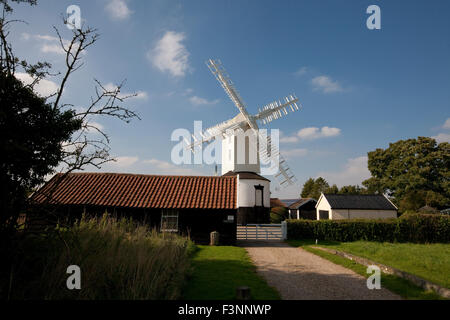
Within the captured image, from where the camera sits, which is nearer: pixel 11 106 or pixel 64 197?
pixel 11 106

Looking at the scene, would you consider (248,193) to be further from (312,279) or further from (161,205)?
(312,279)

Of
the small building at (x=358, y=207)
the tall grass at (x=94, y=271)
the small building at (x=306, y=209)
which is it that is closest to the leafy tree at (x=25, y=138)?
the tall grass at (x=94, y=271)

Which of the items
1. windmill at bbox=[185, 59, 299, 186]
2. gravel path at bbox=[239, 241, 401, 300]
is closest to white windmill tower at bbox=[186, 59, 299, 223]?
windmill at bbox=[185, 59, 299, 186]

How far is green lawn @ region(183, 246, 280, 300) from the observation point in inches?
230

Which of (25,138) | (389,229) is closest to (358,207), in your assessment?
(389,229)

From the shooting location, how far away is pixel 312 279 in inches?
308

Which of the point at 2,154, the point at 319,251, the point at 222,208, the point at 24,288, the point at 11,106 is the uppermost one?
the point at 11,106

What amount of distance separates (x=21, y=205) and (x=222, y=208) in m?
10.8

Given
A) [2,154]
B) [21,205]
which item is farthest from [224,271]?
[2,154]

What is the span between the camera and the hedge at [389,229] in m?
17.3

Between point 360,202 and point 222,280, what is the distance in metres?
27.8

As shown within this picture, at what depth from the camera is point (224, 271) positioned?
8.11m

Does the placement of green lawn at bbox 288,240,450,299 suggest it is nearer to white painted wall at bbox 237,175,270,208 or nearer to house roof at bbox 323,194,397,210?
white painted wall at bbox 237,175,270,208
